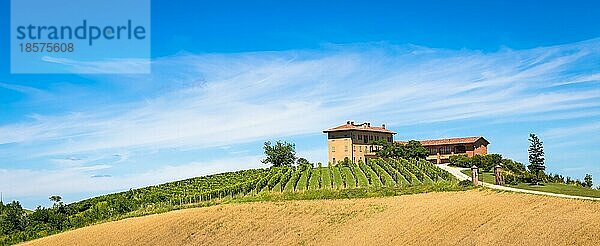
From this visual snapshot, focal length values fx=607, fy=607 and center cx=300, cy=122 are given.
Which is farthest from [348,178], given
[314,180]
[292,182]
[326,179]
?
[292,182]

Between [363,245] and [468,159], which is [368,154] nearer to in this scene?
[468,159]

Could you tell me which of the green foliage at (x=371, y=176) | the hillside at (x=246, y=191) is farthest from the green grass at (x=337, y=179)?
the green foliage at (x=371, y=176)

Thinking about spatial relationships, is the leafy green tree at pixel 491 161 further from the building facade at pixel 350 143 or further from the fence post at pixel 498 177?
the building facade at pixel 350 143

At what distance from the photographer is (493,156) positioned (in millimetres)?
61344

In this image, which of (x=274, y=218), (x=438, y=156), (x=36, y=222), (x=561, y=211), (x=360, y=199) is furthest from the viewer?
(x=438, y=156)

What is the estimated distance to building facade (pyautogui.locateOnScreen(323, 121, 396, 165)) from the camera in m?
78.6

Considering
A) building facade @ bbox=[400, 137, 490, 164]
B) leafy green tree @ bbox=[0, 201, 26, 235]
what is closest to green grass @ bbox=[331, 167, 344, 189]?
building facade @ bbox=[400, 137, 490, 164]

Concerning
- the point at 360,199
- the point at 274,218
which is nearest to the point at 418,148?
the point at 360,199

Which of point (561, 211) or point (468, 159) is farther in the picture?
point (468, 159)

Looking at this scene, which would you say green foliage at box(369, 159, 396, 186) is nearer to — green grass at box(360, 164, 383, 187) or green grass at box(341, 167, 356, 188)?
green grass at box(360, 164, 383, 187)

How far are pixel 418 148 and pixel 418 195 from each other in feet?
121

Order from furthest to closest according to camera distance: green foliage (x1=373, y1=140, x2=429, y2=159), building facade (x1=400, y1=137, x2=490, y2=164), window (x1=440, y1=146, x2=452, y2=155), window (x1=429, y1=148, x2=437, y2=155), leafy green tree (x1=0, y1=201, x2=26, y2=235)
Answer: window (x1=429, y1=148, x2=437, y2=155) < window (x1=440, y1=146, x2=452, y2=155) < building facade (x1=400, y1=137, x2=490, y2=164) < green foliage (x1=373, y1=140, x2=429, y2=159) < leafy green tree (x1=0, y1=201, x2=26, y2=235)

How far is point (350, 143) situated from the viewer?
78.5m

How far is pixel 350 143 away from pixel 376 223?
46.7 m
